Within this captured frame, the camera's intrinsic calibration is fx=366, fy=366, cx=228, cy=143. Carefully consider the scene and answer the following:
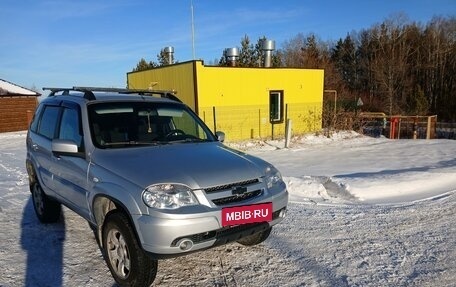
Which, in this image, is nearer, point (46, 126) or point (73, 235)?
point (73, 235)

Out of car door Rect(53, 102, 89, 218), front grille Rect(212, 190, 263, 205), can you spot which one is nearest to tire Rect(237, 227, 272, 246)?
front grille Rect(212, 190, 263, 205)

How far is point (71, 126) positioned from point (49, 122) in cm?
88

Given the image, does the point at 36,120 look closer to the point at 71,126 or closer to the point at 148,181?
the point at 71,126

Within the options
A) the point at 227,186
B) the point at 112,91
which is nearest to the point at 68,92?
the point at 112,91

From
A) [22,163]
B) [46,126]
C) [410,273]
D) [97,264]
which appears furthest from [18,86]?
[410,273]

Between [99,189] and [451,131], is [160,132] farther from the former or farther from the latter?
[451,131]

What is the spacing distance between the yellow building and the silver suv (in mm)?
11315

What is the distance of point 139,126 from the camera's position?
412 cm

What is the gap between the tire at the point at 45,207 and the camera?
5043 millimetres

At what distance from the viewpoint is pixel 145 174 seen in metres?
3.14

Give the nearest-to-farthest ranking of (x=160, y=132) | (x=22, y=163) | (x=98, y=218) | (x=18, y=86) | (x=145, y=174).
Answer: (x=145, y=174), (x=98, y=218), (x=160, y=132), (x=22, y=163), (x=18, y=86)

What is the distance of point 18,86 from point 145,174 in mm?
29108

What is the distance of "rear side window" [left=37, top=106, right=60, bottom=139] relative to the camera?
15.6ft

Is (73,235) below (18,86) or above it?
below
